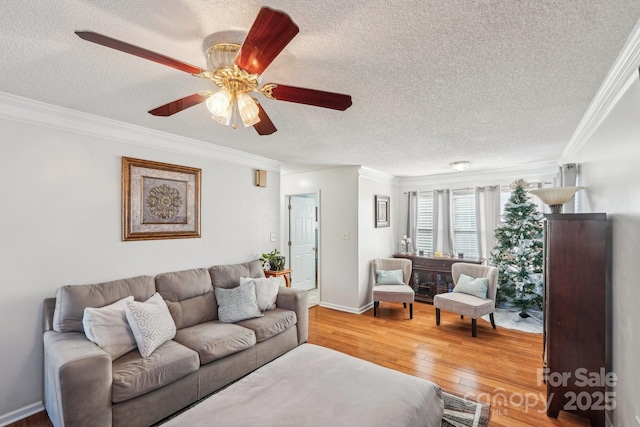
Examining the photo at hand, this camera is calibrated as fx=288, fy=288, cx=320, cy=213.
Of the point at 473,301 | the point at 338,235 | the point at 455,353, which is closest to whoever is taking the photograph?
the point at 455,353

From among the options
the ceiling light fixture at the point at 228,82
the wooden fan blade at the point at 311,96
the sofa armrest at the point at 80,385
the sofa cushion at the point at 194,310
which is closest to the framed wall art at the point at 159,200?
the sofa cushion at the point at 194,310

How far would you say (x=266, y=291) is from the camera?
327 cm

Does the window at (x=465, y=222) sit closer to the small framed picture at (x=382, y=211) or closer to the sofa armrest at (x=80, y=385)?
the small framed picture at (x=382, y=211)

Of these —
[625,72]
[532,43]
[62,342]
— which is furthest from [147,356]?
[625,72]

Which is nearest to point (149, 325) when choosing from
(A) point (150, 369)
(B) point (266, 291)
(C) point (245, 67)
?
(A) point (150, 369)

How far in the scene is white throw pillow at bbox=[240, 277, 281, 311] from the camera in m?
3.21

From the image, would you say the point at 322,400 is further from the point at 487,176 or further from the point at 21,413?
the point at 487,176

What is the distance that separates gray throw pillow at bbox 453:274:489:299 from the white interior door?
298 cm

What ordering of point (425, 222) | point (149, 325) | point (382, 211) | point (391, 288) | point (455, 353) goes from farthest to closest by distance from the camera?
1. point (425, 222)
2. point (382, 211)
3. point (391, 288)
4. point (455, 353)
5. point (149, 325)

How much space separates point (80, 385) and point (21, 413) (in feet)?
3.53

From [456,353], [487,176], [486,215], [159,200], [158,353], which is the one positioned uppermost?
[487,176]

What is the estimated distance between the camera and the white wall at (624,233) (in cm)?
160

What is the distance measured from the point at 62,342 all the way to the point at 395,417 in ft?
7.39

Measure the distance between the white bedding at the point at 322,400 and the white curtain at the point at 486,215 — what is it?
13.1 feet
